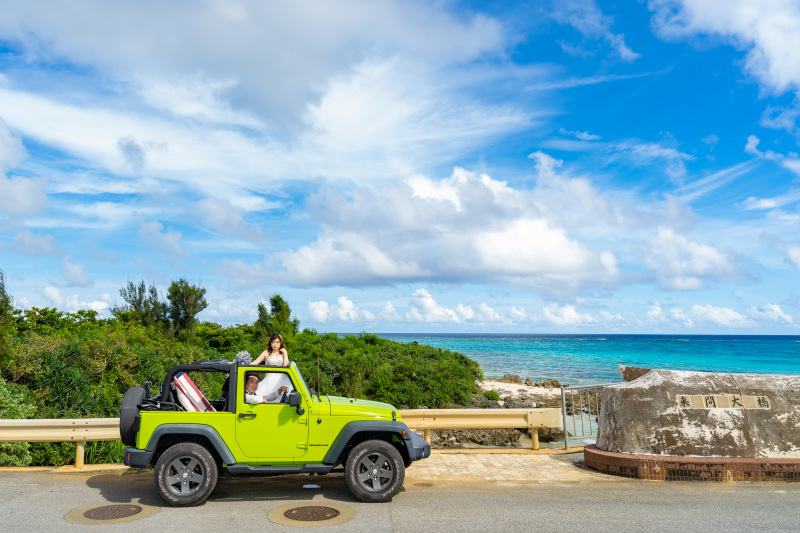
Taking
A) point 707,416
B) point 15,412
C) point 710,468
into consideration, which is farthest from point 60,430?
point 707,416

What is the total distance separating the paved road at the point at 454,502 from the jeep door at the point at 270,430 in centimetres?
67

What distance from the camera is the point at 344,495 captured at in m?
7.14

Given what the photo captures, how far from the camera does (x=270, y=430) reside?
673 centimetres

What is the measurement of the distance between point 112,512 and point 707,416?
331 inches

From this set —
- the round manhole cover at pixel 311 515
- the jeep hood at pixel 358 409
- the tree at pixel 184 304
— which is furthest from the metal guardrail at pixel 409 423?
the tree at pixel 184 304

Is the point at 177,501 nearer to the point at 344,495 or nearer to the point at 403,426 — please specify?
the point at 344,495

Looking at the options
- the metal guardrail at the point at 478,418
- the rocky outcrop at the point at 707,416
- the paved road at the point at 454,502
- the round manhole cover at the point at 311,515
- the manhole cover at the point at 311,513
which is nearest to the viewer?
the paved road at the point at 454,502

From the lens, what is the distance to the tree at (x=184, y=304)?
1012 inches

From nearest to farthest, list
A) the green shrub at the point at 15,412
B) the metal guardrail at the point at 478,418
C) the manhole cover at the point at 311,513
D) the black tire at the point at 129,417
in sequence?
the manhole cover at the point at 311,513 < the black tire at the point at 129,417 < the green shrub at the point at 15,412 < the metal guardrail at the point at 478,418

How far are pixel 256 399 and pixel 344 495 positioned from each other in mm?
1814

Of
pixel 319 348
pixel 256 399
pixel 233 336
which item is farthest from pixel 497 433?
pixel 233 336

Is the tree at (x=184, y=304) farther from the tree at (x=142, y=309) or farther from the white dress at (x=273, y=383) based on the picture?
the white dress at (x=273, y=383)

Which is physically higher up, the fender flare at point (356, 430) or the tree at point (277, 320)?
the tree at point (277, 320)

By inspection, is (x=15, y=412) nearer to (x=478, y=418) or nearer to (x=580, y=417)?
(x=478, y=418)
